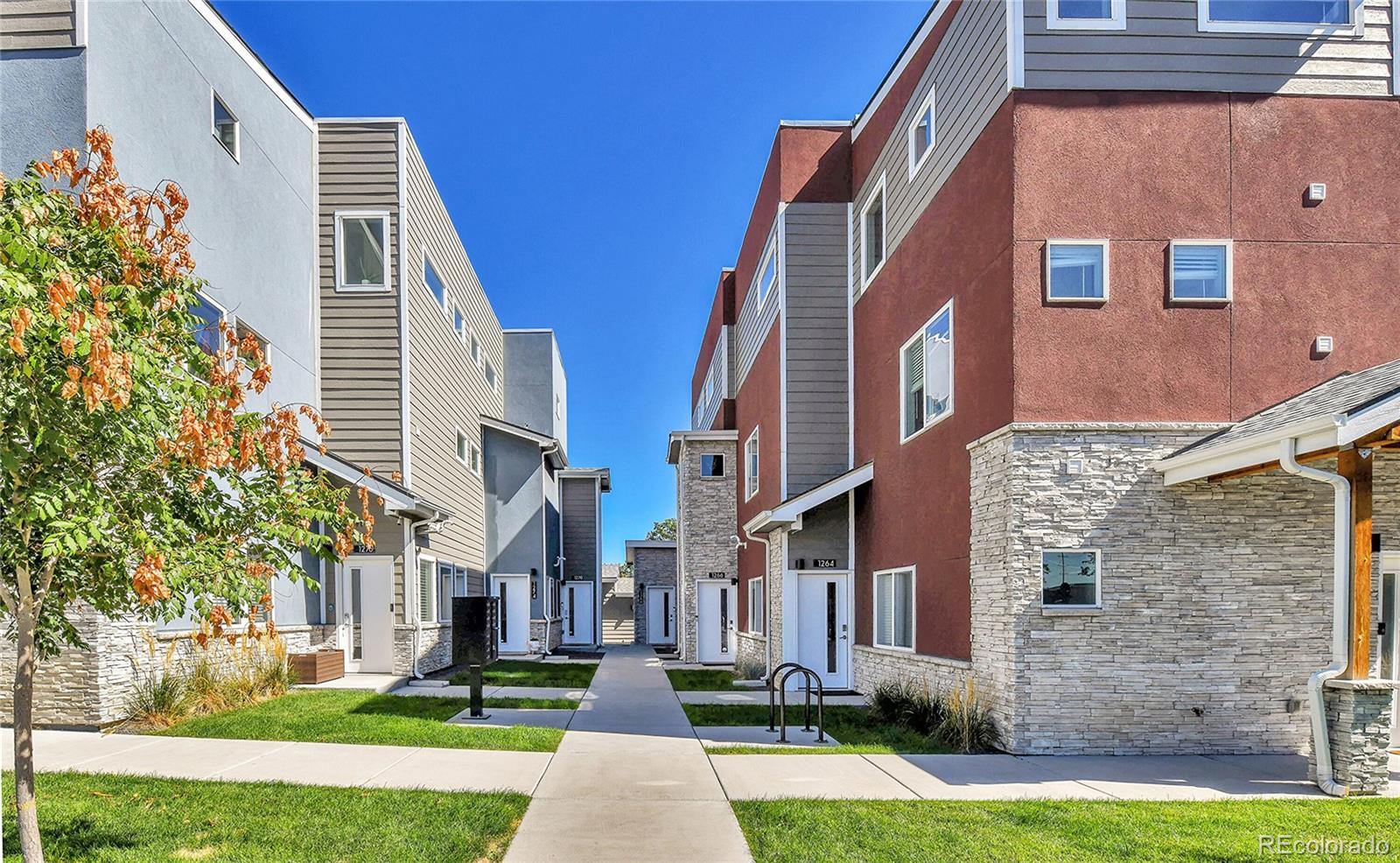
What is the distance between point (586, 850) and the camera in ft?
20.0

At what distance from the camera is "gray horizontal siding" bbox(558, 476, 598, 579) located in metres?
30.8

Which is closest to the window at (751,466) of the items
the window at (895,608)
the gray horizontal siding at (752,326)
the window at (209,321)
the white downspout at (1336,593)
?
the gray horizontal siding at (752,326)

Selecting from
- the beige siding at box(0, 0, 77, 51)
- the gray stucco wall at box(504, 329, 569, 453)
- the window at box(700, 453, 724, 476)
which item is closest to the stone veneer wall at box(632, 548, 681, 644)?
the gray stucco wall at box(504, 329, 569, 453)

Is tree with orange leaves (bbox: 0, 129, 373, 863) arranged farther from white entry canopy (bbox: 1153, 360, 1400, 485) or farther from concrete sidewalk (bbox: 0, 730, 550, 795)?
white entry canopy (bbox: 1153, 360, 1400, 485)

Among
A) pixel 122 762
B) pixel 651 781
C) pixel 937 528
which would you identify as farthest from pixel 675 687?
pixel 122 762

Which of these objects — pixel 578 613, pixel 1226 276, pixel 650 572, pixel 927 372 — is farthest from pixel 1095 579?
pixel 650 572

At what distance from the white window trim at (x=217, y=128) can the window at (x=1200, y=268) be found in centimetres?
1260

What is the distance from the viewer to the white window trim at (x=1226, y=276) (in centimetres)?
964

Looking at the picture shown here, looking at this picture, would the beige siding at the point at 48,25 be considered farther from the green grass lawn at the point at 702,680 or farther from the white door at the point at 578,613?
the white door at the point at 578,613

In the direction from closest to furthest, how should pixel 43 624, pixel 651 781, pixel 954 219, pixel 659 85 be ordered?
pixel 43 624 → pixel 651 781 → pixel 954 219 → pixel 659 85

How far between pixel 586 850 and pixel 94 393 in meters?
4.07

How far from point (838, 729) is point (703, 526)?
1210cm

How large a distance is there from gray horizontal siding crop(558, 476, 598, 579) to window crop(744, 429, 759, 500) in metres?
11.2

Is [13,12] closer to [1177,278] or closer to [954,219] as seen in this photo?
[954,219]
